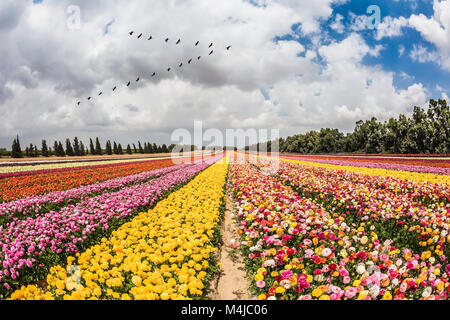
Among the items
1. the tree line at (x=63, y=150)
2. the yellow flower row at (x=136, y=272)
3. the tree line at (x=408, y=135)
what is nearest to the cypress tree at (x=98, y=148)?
the tree line at (x=63, y=150)

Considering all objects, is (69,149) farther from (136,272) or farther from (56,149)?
(136,272)

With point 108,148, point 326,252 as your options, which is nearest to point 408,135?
point 326,252

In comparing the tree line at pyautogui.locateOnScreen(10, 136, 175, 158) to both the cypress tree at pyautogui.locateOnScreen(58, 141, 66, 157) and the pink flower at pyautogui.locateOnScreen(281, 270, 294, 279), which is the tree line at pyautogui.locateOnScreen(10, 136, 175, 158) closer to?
the cypress tree at pyautogui.locateOnScreen(58, 141, 66, 157)

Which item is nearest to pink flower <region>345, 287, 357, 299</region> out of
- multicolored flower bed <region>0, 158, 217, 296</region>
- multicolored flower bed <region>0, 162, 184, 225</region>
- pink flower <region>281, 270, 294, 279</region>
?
pink flower <region>281, 270, 294, 279</region>

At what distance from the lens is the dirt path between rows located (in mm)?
3926

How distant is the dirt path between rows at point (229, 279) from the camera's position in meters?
3.93

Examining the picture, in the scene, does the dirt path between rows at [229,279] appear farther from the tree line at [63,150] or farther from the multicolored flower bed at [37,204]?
the tree line at [63,150]

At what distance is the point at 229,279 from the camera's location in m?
4.40

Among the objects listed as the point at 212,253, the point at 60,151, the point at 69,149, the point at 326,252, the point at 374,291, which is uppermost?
the point at 69,149

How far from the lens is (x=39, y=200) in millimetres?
8227

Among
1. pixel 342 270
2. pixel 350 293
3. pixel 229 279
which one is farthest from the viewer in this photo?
pixel 229 279
